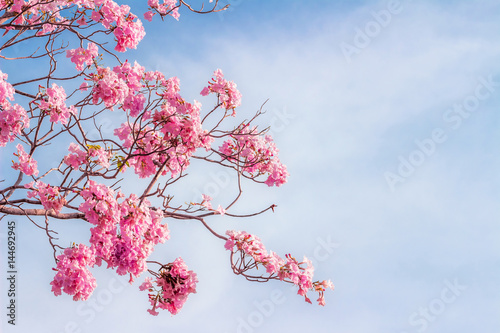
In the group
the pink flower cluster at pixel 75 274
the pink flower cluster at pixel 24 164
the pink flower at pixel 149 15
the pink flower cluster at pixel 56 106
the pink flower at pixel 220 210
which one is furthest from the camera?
the pink flower at pixel 149 15

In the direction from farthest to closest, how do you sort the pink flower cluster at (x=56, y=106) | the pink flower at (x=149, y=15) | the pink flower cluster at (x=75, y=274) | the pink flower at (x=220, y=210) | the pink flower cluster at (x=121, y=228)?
the pink flower at (x=149, y=15) < the pink flower at (x=220, y=210) < the pink flower cluster at (x=56, y=106) < the pink flower cluster at (x=75, y=274) < the pink flower cluster at (x=121, y=228)

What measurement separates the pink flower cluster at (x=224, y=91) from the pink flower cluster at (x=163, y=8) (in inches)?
41.8

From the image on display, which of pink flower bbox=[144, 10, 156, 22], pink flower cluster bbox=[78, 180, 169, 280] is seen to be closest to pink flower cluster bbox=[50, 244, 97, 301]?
pink flower cluster bbox=[78, 180, 169, 280]

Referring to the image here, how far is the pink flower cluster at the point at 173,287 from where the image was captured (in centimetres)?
431

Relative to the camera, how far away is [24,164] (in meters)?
4.20

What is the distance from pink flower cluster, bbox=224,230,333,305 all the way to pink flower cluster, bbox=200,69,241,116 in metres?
1.37

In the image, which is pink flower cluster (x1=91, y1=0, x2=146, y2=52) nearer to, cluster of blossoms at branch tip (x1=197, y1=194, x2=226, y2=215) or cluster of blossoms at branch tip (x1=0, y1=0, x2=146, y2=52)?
cluster of blossoms at branch tip (x1=0, y1=0, x2=146, y2=52)

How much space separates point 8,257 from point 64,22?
2741mm

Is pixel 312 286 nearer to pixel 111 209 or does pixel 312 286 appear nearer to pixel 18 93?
pixel 111 209

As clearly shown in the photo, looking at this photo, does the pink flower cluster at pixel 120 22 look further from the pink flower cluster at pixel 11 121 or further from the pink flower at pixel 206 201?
Answer: the pink flower at pixel 206 201

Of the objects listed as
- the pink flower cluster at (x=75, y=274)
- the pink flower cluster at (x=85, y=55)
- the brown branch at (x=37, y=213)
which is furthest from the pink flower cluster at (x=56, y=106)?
the pink flower cluster at (x=75, y=274)

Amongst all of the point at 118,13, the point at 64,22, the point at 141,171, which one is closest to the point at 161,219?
the point at 141,171

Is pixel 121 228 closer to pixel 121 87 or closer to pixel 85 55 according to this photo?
pixel 121 87

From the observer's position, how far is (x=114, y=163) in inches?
178
